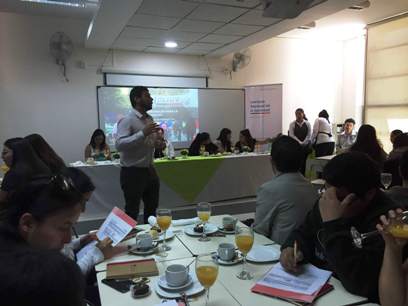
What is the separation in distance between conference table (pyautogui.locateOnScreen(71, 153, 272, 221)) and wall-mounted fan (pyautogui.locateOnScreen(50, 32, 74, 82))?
7.47ft

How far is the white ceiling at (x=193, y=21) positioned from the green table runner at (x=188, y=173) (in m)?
1.93

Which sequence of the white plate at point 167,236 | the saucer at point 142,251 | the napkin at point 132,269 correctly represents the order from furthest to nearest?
the white plate at point 167,236 < the saucer at point 142,251 < the napkin at point 132,269

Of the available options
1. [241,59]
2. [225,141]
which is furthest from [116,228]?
[241,59]

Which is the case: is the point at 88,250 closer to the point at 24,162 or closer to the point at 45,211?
the point at 45,211

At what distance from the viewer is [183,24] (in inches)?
183

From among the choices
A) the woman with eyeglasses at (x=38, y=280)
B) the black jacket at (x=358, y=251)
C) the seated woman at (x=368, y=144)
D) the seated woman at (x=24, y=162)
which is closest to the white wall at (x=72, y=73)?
the seated woman at (x=368, y=144)

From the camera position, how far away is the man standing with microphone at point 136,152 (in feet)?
9.90

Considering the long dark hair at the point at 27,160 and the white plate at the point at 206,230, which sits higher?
the long dark hair at the point at 27,160

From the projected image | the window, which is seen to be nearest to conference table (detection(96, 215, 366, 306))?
the projected image

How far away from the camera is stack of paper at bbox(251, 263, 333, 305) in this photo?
3.75 feet

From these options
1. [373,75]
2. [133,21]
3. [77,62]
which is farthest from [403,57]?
[77,62]

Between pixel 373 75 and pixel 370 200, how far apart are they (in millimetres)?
6828

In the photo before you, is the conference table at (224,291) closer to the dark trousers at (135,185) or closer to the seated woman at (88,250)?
the seated woman at (88,250)

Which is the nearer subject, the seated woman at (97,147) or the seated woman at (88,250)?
the seated woman at (88,250)
